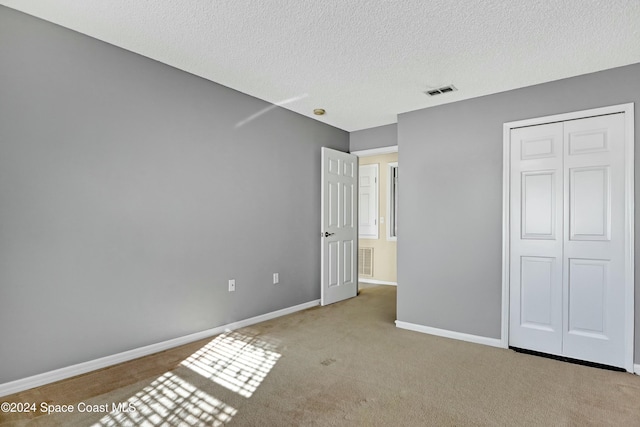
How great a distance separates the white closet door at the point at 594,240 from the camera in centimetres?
285

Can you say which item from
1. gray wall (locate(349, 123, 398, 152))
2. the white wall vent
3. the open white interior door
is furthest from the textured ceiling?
the white wall vent

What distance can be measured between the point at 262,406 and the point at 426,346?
1780mm

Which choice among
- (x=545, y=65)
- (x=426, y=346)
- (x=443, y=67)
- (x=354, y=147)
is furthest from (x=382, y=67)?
(x=426, y=346)

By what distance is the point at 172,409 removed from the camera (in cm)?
214

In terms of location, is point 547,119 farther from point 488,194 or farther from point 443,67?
point 443,67

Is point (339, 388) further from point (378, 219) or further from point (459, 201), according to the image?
point (378, 219)

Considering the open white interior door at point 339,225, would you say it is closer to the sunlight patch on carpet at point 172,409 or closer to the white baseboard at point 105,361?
the white baseboard at point 105,361

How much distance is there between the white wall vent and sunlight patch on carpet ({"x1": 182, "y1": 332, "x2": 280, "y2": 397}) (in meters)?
3.67

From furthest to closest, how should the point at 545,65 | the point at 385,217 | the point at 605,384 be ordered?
the point at 385,217 < the point at 545,65 < the point at 605,384

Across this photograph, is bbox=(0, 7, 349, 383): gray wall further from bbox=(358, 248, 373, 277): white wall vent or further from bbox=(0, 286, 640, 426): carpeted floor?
bbox=(358, 248, 373, 277): white wall vent

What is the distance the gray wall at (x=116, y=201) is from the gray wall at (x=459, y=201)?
1613mm

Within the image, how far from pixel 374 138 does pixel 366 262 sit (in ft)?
8.80

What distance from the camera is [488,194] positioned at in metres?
3.48

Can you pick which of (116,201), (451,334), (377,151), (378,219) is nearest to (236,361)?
(116,201)
